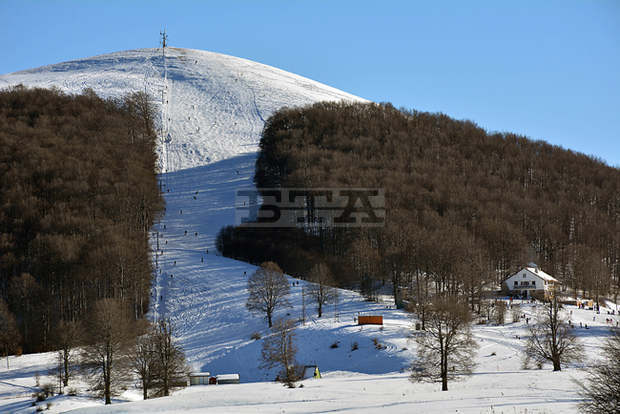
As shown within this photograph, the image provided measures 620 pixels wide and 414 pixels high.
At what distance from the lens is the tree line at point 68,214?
54.8 meters

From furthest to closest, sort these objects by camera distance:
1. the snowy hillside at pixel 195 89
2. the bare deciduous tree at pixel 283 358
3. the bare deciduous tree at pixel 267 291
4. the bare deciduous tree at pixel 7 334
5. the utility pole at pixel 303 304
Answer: the snowy hillside at pixel 195 89 → the bare deciduous tree at pixel 267 291 → the utility pole at pixel 303 304 → the bare deciduous tree at pixel 7 334 → the bare deciduous tree at pixel 283 358

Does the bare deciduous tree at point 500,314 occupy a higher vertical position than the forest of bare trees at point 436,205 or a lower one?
Result: lower

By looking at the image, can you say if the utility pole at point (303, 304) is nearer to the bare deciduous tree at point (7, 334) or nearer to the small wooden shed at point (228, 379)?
the small wooden shed at point (228, 379)

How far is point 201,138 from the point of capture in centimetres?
13100

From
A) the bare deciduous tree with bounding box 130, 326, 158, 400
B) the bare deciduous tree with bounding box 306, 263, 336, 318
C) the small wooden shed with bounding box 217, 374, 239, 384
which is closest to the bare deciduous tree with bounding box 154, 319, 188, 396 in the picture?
the bare deciduous tree with bounding box 130, 326, 158, 400

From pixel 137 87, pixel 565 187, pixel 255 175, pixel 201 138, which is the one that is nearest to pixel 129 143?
pixel 255 175

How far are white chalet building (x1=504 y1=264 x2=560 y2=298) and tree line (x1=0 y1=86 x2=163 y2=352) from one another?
138 feet

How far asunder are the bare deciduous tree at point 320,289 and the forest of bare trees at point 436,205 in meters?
5.30

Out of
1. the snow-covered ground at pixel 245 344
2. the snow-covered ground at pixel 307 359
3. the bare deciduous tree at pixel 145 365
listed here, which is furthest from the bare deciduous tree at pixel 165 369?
the snow-covered ground at pixel 245 344

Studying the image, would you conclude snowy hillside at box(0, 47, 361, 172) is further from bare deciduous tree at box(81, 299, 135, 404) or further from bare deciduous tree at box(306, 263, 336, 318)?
bare deciduous tree at box(81, 299, 135, 404)

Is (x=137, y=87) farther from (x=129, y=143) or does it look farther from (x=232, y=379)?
(x=232, y=379)

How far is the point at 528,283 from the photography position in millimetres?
67000

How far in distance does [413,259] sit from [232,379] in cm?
→ 2824

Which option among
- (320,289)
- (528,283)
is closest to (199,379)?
(320,289)
